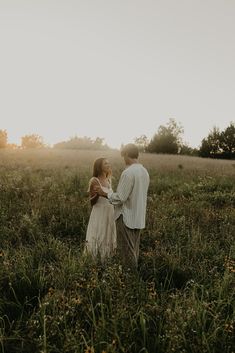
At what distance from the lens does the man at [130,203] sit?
5258 mm

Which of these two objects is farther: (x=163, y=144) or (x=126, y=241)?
(x=163, y=144)

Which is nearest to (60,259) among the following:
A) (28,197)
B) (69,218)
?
(69,218)

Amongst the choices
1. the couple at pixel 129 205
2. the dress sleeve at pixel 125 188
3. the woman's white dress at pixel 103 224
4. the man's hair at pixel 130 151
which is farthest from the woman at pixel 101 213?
the man's hair at pixel 130 151

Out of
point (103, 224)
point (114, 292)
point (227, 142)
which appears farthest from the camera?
point (227, 142)

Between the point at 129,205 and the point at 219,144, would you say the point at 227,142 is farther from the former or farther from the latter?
the point at 129,205

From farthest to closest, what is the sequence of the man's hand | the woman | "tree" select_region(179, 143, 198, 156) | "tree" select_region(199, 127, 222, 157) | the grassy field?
"tree" select_region(179, 143, 198, 156) → "tree" select_region(199, 127, 222, 157) → the woman → the man's hand → the grassy field

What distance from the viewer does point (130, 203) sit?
5.40m

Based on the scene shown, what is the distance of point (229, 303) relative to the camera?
349 centimetres

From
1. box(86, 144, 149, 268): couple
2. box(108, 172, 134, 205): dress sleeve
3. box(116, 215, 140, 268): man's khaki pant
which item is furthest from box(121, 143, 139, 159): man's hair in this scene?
box(116, 215, 140, 268): man's khaki pant

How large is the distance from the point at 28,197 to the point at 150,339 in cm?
657

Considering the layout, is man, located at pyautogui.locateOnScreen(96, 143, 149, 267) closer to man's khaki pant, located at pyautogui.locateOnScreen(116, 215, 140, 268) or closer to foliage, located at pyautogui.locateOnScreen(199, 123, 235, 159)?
man's khaki pant, located at pyautogui.locateOnScreen(116, 215, 140, 268)

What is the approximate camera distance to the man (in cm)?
526

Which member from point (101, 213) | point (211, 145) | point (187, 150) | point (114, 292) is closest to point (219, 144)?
point (211, 145)

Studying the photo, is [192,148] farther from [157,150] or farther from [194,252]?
[194,252]
